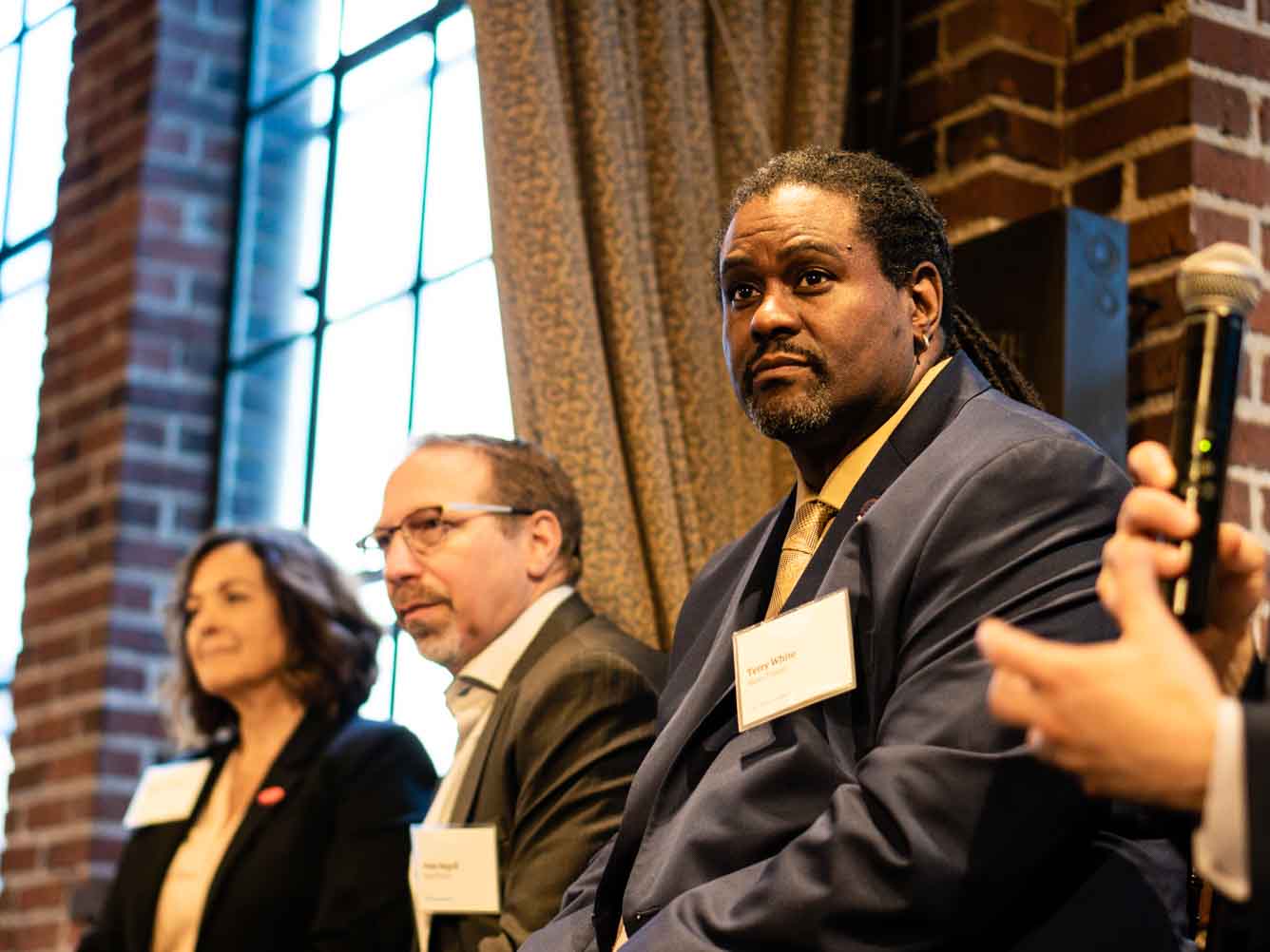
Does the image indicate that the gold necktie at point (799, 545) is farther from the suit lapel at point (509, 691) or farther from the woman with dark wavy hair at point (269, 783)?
the woman with dark wavy hair at point (269, 783)

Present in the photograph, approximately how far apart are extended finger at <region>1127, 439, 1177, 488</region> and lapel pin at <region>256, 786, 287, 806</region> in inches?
90.6

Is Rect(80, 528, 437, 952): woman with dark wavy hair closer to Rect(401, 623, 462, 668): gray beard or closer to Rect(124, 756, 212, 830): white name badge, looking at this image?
Rect(124, 756, 212, 830): white name badge

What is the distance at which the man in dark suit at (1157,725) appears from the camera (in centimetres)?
120

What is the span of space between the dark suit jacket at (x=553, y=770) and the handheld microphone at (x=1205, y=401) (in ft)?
4.74

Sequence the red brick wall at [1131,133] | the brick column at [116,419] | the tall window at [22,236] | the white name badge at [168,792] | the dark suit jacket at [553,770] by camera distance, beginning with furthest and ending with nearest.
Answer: the tall window at [22,236] → the brick column at [116,419] → the white name badge at [168,792] → the red brick wall at [1131,133] → the dark suit jacket at [553,770]

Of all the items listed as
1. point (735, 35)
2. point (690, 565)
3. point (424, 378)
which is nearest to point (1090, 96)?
point (735, 35)

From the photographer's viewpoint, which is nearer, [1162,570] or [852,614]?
[1162,570]

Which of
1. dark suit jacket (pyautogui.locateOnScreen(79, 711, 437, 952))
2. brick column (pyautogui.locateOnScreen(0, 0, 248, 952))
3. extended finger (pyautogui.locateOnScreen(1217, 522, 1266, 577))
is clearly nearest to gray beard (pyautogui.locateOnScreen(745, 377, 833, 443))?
extended finger (pyautogui.locateOnScreen(1217, 522, 1266, 577))

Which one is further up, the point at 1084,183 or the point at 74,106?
the point at 74,106

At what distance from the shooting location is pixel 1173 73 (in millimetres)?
2736

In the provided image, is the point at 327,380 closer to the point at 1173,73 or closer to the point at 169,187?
the point at 169,187

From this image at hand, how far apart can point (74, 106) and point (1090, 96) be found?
319 cm

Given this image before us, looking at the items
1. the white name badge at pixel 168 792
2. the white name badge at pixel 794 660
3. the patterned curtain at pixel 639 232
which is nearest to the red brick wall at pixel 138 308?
the patterned curtain at pixel 639 232

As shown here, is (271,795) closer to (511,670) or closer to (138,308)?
(511,670)
